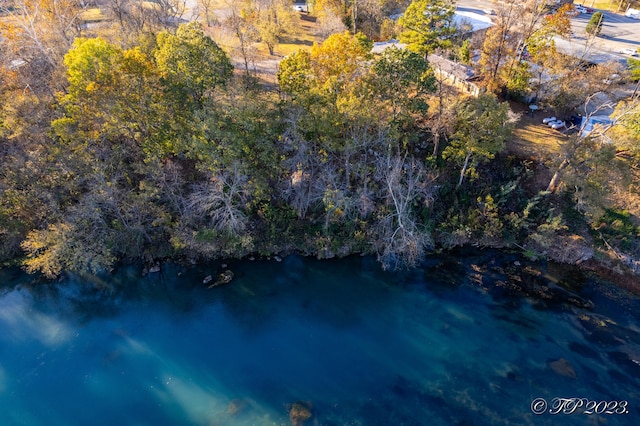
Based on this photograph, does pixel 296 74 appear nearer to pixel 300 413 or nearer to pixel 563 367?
pixel 300 413

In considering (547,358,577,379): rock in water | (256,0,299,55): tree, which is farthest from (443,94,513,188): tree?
(256,0,299,55): tree

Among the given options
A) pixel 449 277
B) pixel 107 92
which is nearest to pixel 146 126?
pixel 107 92

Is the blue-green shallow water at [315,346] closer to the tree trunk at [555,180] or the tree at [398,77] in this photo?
the tree trunk at [555,180]

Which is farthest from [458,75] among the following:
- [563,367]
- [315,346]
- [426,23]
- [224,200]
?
[315,346]

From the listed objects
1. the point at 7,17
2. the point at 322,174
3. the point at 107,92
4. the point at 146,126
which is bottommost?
the point at 322,174

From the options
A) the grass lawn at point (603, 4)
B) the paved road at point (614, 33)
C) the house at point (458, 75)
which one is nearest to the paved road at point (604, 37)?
the paved road at point (614, 33)

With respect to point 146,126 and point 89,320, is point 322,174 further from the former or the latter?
point 89,320
